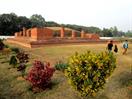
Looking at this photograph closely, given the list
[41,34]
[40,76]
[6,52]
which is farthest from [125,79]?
[41,34]

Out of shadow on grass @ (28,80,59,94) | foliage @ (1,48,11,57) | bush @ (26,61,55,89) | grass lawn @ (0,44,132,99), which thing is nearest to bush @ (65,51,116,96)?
grass lawn @ (0,44,132,99)

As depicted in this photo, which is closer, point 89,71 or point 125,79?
point 89,71

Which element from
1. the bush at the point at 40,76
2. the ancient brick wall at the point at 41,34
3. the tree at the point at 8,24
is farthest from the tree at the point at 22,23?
the bush at the point at 40,76

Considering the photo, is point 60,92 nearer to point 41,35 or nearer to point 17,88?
point 17,88

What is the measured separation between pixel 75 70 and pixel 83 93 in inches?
52.1

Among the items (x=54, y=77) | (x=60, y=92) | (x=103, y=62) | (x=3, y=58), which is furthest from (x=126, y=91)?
(x=3, y=58)

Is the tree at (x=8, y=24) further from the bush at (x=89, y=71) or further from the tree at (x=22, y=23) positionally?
the bush at (x=89, y=71)

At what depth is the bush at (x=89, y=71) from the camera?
41.1 feet

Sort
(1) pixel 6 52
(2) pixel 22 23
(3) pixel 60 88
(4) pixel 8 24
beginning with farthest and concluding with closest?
(2) pixel 22 23 → (4) pixel 8 24 → (1) pixel 6 52 → (3) pixel 60 88

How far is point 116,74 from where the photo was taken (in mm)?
17391

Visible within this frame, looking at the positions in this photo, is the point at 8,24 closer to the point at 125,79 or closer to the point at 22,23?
the point at 22,23

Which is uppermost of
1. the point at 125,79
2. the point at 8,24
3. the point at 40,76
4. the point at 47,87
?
the point at 8,24

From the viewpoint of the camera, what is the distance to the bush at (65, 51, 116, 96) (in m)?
12.5

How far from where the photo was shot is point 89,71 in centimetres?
1255
